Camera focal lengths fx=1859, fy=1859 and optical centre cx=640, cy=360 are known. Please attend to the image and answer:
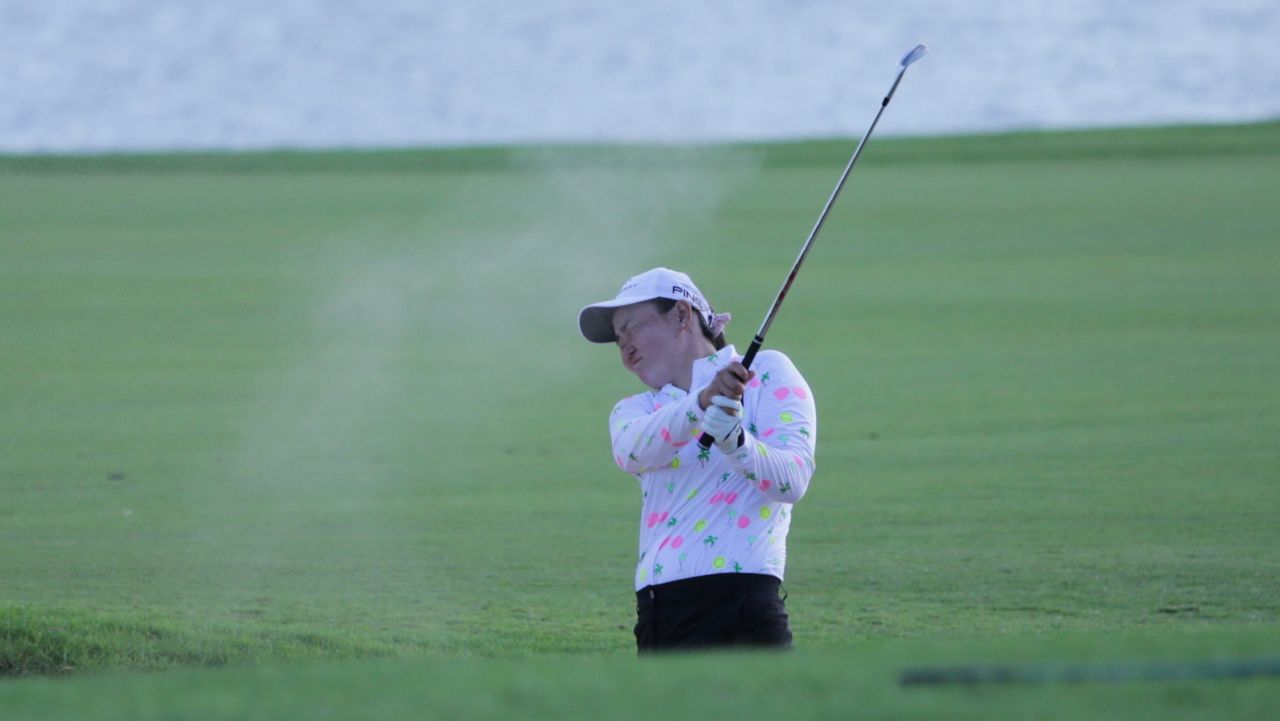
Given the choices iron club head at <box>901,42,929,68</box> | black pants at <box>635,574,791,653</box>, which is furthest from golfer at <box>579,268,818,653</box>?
iron club head at <box>901,42,929,68</box>

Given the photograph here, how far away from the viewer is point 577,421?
871cm

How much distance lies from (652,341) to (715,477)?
1.09ft

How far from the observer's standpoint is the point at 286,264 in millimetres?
13383

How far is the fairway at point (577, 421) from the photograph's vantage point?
4766 mm

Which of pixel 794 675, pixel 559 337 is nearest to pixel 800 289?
pixel 559 337

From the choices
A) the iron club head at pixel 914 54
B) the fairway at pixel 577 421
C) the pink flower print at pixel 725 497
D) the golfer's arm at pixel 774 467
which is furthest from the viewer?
the fairway at pixel 577 421

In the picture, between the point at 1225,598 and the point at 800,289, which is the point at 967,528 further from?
the point at 800,289

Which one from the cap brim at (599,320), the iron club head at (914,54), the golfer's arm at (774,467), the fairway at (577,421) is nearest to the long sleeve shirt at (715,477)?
the golfer's arm at (774,467)

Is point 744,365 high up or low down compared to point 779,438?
up

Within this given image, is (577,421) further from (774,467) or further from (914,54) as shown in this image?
(774,467)

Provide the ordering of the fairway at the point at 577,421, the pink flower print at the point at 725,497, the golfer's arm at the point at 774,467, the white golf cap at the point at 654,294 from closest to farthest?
the golfer's arm at the point at 774,467, the pink flower print at the point at 725,497, the white golf cap at the point at 654,294, the fairway at the point at 577,421

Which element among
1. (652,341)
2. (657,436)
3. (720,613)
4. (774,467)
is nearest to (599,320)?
(652,341)

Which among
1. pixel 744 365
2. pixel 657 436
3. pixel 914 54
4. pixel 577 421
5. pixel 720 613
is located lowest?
pixel 720 613

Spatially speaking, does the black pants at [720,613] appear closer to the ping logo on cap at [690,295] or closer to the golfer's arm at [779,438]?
the golfer's arm at [779,438]
